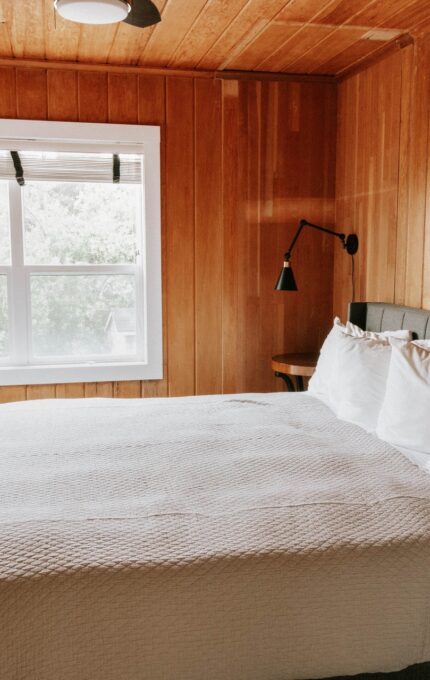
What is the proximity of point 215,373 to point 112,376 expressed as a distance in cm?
63

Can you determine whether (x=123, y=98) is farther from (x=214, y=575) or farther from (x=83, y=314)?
(x=214, y=575)

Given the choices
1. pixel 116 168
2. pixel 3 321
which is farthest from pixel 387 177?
pixel 3 321

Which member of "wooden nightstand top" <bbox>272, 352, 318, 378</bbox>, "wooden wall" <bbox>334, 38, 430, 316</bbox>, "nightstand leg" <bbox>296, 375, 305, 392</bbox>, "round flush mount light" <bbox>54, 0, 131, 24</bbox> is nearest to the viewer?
"round flush mount light" <bbox>54, 0, 131, 24</bbox>

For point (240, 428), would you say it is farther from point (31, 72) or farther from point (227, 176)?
point (31, 72)

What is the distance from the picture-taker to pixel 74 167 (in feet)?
12.7

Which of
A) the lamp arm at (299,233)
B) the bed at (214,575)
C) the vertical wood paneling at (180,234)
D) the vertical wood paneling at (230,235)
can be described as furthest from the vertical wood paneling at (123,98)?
the bed at (214,575)

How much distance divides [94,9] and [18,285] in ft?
6.73

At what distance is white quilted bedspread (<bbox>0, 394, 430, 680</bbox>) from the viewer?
1497 millimetres

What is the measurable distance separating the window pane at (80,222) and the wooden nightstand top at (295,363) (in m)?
1.08

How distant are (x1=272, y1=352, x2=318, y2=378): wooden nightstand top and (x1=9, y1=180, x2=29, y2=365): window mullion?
1478 mm

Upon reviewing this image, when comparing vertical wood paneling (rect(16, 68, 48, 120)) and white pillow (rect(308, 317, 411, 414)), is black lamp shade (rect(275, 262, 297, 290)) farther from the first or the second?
vertical wood paneling (rect(16, 68, 48, 120))

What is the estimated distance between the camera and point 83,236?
3.99 metres

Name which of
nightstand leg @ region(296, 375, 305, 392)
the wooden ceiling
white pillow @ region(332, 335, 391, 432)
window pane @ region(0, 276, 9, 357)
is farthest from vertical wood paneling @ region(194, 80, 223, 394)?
white pillow @ region(332, 335, 391, 432)

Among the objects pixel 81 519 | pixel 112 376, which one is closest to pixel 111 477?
pixel 81 519
